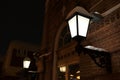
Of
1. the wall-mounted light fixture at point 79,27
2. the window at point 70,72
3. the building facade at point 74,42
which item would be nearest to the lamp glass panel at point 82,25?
the wall-mounted light fixture at point 79,27

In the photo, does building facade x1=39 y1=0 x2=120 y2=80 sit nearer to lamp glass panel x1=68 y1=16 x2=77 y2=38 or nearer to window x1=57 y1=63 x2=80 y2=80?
window x1=57 y1=63 x2=80 y2=80

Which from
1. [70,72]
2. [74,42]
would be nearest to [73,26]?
[74,42]

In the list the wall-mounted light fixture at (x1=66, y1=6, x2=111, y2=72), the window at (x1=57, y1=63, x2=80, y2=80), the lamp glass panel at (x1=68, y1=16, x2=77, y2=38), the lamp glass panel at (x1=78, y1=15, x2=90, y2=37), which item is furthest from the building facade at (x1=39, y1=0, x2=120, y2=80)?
the lamp glass panel at (x1=68, y1=16, x2=77, y2=38)

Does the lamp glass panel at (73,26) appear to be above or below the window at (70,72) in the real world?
above

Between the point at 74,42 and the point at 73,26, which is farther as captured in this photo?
the point at 74,42

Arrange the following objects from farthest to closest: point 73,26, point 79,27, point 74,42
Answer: point 74,42, point 73,26, point 79,27

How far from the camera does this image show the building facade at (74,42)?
14.6 ft

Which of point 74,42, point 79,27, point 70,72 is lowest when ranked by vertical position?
point 70,72

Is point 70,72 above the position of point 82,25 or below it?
below

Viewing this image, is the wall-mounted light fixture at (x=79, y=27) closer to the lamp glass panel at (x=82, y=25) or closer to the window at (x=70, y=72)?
the lamp glass panel at (x=82, y=25)

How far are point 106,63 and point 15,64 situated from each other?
16327 millimetres

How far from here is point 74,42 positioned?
6.38 metres

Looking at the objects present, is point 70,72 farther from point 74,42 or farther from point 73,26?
point 73,26

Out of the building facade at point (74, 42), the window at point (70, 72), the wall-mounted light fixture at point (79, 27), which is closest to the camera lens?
the wall-mounted light fixture at point (79, 27)
